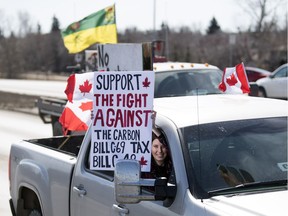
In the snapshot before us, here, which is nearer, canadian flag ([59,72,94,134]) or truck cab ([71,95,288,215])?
truck cab ([71,95,288,215])

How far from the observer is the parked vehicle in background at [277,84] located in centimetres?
2314

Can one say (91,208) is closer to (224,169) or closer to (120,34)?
(224,169)

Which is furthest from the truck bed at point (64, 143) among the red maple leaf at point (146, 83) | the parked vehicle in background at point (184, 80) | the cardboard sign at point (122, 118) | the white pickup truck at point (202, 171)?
the parked vehicle in background at point (184, 80)

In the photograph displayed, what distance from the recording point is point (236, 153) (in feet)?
13.3

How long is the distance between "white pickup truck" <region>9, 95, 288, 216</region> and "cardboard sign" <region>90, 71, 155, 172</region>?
186 mm

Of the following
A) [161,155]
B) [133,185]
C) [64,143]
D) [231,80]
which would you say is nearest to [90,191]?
[161,155]

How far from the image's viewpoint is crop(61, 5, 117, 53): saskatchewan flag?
1216 centimetres

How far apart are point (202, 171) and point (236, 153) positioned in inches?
12.7

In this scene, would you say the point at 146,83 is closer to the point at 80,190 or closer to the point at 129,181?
the point at 129,181

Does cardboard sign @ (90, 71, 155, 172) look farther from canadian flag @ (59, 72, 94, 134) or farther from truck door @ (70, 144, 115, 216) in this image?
canadian flag @ (59, 72, 94, 134)

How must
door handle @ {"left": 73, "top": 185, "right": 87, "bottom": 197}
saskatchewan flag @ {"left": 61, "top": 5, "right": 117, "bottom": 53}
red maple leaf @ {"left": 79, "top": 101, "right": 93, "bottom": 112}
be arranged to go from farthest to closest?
1. saskatchewan flag @ {"left": 61, "top": 5, "right": 117, "bottom": 53}
2. red maple leaf @ {"left": 79, "top": 101, "right": 93, "bottom": 112}
3. door handle @ {"left": 73, "top": 185, "right": 87, "bottom": 197}

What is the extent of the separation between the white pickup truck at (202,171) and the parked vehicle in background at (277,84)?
61.1ft

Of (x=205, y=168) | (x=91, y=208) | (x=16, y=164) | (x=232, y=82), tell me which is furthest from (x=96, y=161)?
(x=232, y=82)

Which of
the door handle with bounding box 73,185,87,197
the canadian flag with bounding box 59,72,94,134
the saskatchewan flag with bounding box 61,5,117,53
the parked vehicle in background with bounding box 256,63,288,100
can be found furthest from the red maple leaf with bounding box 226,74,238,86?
the parked vehicle in background with bounding box 256,63,288,100
